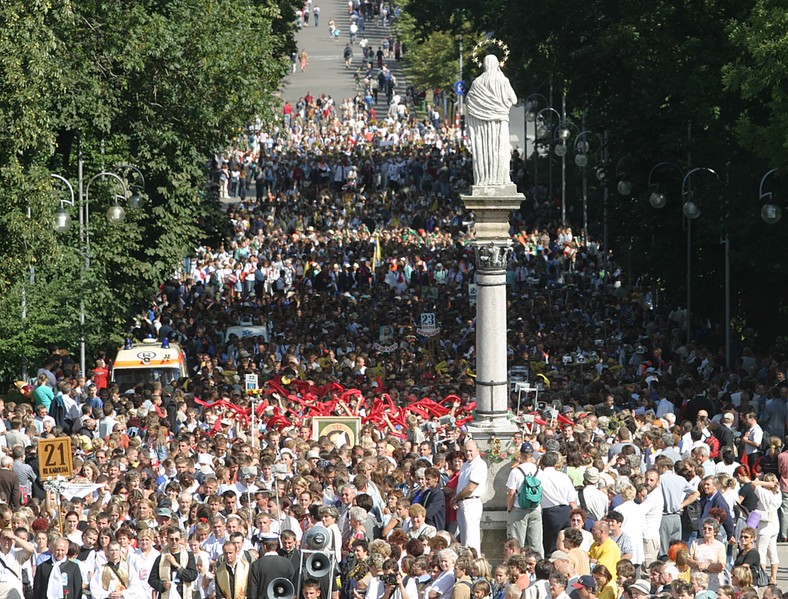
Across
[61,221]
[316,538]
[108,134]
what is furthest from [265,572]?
[108,134]

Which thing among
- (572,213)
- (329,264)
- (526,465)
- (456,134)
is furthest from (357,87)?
(526,465)

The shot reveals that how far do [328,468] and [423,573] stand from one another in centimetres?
565

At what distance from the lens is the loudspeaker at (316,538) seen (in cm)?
1897

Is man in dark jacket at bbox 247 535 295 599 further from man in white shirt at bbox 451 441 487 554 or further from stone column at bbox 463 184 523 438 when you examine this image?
stone column at bbox 463 184 523 438

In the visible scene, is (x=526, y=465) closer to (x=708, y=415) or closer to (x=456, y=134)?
(x=708, y=415)

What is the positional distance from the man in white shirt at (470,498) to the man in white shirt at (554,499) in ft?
2.30

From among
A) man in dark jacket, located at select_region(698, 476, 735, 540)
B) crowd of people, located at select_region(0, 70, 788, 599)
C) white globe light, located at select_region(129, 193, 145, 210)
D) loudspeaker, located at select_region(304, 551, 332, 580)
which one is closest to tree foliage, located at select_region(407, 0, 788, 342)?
crowd of people, located at select_region(0, 70, 788, 599)

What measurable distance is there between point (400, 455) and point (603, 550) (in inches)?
258

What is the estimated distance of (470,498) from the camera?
2192 centimetres

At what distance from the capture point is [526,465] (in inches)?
858

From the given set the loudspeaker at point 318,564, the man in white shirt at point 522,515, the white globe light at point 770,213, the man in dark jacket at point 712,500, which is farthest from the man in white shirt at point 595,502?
the white globe light at point 770,213

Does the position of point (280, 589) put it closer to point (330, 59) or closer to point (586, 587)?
point (586, 587)

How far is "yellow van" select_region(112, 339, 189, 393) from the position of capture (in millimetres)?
35969

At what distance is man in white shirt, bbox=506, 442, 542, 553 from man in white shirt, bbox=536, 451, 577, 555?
0.12 meters
